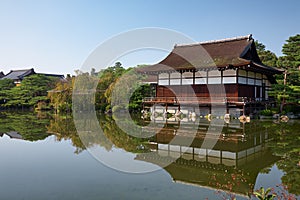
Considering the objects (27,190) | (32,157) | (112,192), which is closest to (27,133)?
(32,157)

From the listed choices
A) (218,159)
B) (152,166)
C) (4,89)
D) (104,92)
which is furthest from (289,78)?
(4,89)

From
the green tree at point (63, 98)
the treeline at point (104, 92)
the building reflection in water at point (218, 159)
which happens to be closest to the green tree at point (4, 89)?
the treeline at point (104, 92)

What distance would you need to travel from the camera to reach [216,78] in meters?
20.5

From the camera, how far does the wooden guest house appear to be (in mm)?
19719

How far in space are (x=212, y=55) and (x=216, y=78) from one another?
312 cm

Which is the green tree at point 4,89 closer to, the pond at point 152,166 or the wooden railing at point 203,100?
the wooden railing at point 203,100

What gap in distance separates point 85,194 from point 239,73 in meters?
17.0

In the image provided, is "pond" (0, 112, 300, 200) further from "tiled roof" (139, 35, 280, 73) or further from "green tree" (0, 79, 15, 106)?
"green tree" (0, 79, 15, 106)

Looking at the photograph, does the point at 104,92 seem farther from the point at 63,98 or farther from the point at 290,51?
the point at 290,51

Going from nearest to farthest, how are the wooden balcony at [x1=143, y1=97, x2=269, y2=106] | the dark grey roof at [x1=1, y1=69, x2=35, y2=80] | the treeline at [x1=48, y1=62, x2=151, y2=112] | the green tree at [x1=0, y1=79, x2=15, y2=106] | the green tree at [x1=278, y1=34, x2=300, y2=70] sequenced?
the wooden balcony at [x1=143, y1=97, x2=269, y2=106], the green tree at [x1=278, y1=34, x2=300, y2=70], the treeline at [x1=48, y1=62, x2=151, y2=112], the green tree at [x1=0, y1=79, x2=15, y2=106], the dark grey roof at [x1=1, y1=69, x2=35, y2=80]

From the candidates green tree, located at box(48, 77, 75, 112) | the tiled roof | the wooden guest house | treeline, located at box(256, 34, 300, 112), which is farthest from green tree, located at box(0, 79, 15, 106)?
treeline, located at box(256, 34, 300, 112)

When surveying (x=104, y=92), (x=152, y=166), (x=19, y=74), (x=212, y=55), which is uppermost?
(x=19, y=74)

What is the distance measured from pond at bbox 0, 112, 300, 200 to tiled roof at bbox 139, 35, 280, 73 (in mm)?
8845

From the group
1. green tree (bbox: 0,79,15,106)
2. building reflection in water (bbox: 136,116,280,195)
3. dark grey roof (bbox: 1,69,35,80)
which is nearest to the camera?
building reflection in water (bbox: 136,116,280,195)
